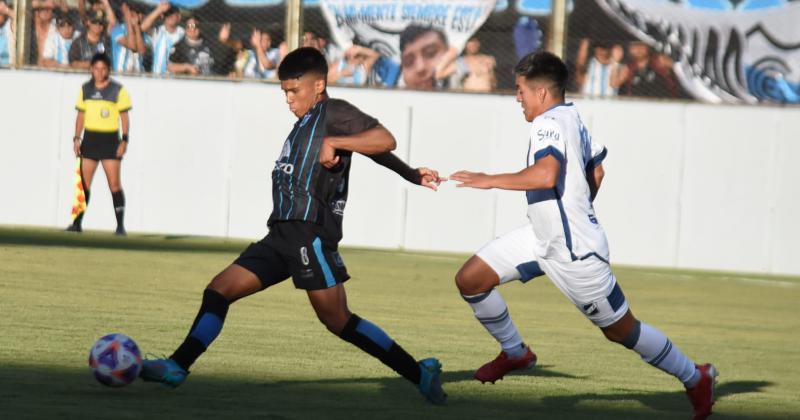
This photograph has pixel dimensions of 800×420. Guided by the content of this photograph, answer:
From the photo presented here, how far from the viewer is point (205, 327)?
7.41 meters

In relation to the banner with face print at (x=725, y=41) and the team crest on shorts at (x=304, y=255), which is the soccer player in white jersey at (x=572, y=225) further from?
the banner with face print at (x=725, y=41)

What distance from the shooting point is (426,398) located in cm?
761

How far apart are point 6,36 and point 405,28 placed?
6.11 meters

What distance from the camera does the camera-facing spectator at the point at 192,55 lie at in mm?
22719

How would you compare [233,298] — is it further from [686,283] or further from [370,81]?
[370,81]

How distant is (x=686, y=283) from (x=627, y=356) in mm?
8288

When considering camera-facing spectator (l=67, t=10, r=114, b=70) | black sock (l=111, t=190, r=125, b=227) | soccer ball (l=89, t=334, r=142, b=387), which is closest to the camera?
soccer ball (l=89, t=334, r=142, b=387)

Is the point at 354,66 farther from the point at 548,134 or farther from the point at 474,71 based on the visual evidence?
the point at 548,134

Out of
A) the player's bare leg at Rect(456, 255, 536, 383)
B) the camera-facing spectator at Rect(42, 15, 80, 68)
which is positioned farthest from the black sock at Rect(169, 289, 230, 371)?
the camera-facing spectator at Rect(42, 15, 80, 68)

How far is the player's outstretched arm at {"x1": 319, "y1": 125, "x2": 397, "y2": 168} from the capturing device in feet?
23.8

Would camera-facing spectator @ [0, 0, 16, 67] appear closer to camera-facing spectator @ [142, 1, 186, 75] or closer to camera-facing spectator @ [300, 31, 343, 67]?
camera-facing spectator @ [142, 1, 186, 75]

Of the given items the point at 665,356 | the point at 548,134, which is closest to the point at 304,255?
the point at 548,134

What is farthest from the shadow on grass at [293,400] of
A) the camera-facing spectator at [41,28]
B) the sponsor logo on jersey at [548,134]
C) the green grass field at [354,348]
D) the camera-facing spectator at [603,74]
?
the camera-facing spectator at [41,28]

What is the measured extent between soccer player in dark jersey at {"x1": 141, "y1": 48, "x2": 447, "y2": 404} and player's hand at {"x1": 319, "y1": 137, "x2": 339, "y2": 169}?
0.04ft
